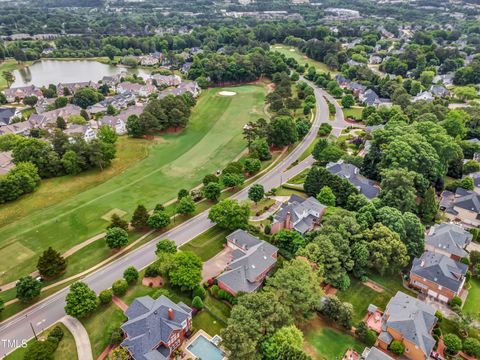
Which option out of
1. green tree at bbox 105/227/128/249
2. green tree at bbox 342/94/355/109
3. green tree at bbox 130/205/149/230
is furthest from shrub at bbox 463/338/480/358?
green tree at bbox 342/94/355/109

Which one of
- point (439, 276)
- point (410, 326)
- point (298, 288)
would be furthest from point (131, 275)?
point (439, 276)

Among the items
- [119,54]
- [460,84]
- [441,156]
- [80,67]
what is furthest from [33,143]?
[460,84]

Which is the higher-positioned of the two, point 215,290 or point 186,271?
point 186,271

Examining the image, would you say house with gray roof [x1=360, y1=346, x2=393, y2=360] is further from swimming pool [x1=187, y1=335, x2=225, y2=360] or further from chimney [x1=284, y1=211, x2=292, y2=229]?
chimney [x1=284, y1=211, x2=292, y2=229]

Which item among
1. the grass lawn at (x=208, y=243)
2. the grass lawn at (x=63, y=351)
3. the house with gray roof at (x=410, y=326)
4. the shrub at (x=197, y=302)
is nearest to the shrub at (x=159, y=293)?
the shrub at (x=197, y=302)

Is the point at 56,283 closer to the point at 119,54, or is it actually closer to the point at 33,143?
the point at 33,143

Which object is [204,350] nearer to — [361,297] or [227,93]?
[361,297]
